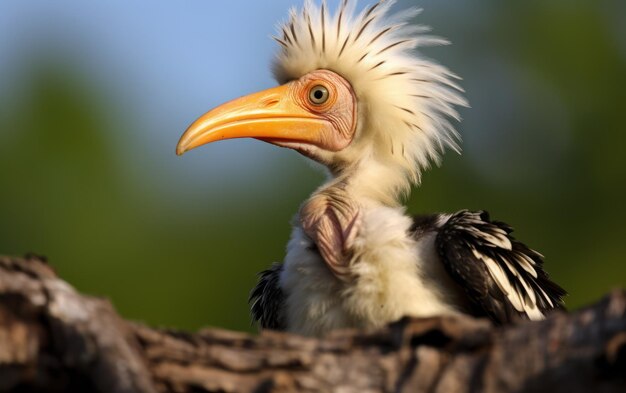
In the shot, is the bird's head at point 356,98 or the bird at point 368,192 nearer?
the bird at point 368,192

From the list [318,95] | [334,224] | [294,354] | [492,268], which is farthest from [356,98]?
[294,354]

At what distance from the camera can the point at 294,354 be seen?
4.92m

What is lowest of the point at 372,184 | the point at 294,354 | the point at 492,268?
the point at 294,354

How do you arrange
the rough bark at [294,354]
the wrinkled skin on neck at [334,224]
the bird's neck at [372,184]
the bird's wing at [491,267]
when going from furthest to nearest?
the bird's neck at [372,184]
the wrinkled skin on neck at [334,224]
the bird's wing at [491,267]
the rough bark at [294,354]

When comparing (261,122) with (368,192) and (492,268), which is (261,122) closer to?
(368,192)

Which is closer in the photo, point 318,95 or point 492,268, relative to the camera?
point 492,268

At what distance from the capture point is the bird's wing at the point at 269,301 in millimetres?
7629

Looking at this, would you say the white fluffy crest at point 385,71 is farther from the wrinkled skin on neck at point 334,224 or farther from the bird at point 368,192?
the wrinkled skin on neck at point 334,224

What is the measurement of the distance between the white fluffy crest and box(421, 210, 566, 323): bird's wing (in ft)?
3.22

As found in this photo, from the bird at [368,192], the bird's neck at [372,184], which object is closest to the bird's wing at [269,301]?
the bird at [368,192]

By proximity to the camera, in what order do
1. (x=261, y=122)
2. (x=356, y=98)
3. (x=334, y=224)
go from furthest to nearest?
(x=356, y=98), (x=261, y=122), (x=334, y=224)

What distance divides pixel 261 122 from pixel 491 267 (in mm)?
2073

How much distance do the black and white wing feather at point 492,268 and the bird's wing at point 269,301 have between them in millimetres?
1211

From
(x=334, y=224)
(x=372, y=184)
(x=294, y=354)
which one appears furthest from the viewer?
(x=372, y=184)
